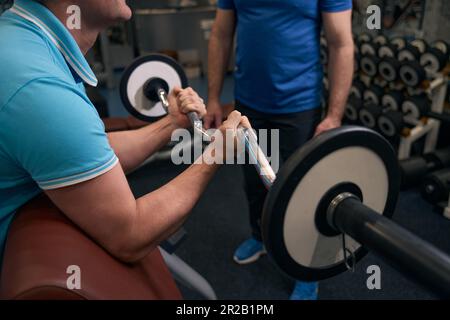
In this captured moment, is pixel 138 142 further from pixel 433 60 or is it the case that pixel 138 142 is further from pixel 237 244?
pixel 433 60

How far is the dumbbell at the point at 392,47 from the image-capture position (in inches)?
105

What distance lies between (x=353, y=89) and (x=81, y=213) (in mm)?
2812

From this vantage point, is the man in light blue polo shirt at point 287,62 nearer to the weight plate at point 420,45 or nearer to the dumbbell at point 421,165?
the dumbbell at point 421,165

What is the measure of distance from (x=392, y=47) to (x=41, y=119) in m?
2.66

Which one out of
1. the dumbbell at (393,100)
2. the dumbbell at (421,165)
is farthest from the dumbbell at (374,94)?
the dumbbell at (421,165)

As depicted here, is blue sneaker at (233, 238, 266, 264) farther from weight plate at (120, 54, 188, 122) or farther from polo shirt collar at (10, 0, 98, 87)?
polo shirt collar at (10, 0, 98, 87)

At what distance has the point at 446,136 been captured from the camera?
2.67 m

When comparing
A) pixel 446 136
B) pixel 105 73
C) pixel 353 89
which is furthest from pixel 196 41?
pixel 446 136

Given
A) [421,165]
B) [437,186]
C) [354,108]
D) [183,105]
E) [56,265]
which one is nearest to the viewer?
[56,265]

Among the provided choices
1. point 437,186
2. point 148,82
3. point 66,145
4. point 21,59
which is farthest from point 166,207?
point 437,186

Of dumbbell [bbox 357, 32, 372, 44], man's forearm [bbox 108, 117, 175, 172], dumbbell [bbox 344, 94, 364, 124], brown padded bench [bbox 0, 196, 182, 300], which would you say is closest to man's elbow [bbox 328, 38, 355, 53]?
man's forearm [bbox 108, 117, 175, 172]

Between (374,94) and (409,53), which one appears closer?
(409,53)

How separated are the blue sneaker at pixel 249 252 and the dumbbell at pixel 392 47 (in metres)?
1.73

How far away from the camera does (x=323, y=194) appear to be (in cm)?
60
